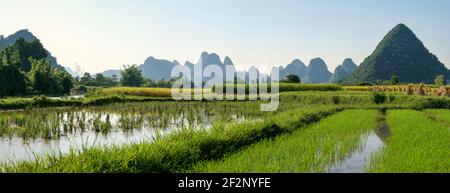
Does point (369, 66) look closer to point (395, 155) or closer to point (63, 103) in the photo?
point (63, 103)

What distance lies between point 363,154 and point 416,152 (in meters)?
1.00

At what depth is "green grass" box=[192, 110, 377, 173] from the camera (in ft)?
22.0

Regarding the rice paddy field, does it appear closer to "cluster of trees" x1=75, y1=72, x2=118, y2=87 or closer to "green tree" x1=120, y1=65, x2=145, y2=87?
"green tree" x1=120, y1=65, x2=145, y2=87

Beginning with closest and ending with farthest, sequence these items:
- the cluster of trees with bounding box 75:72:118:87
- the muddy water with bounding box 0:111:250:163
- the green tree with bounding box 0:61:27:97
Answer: the muddy water with bounding box 0:111:250:163, the green tree with bounding box 0:61:27:97, the cluster of trees with bounding box 75:72:118:87

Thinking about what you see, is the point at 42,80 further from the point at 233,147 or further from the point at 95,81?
the point at 95,81

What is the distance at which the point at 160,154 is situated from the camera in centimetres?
676

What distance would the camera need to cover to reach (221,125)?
33.1 ft

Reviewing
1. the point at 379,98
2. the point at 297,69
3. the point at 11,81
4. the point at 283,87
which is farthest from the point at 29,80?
the point at 297,69

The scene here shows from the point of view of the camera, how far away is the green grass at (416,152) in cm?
694

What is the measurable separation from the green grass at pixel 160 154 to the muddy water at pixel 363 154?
205 centimetres

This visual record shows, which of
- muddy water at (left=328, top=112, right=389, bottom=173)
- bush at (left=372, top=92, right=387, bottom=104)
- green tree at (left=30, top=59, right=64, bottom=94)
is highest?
green tree at (left=30, top=59, right=64, bottom=94)

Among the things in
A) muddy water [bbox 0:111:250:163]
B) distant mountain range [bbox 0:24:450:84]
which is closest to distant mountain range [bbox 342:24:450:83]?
distant mountain range [bbox 0:24:450:84]

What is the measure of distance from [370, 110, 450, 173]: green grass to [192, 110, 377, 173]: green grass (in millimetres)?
811
